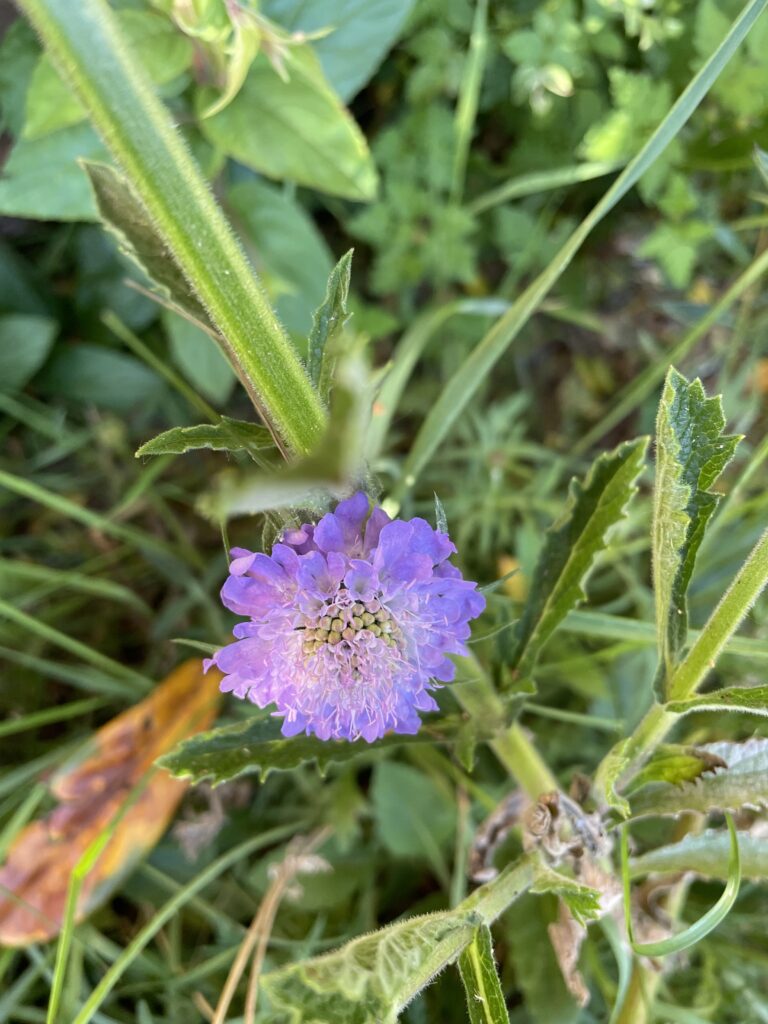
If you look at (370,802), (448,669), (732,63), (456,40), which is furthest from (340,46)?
(370,802)

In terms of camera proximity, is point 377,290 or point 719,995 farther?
point 377,290

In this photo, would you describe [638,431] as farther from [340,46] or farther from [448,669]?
[448,669]

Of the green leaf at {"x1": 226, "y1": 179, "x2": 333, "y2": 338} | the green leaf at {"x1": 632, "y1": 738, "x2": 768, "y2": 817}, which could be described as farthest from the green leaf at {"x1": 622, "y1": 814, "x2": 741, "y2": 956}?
the green leaf at {"x1": 226, "y1": 179, "x2": 333, "y2": 338}

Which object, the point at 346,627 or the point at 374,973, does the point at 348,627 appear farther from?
the point at 374,973

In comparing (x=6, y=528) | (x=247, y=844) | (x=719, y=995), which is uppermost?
(x=6, y=528)

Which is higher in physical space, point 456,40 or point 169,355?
point 456,40

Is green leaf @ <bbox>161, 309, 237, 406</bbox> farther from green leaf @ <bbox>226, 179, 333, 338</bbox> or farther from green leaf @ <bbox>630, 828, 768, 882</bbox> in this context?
green leaf @ <bbox>630, 828, 768, 882</bbox>

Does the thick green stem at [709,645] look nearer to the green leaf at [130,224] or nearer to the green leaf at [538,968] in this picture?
the green leaf at [538,968]
